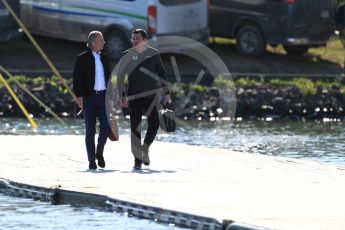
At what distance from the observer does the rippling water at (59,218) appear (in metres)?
13.4

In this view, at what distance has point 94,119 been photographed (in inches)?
643

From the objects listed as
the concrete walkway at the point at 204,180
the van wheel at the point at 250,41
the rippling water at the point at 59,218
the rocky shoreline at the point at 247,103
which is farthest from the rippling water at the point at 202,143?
the van wheel at the point at 250,41

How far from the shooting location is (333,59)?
33156mm

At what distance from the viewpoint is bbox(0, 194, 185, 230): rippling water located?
44.1 ft

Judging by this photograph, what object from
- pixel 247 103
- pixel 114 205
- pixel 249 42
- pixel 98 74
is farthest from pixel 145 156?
pixel 249 42

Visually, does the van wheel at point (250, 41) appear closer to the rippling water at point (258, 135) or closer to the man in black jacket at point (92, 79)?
the rippling water at point (258, 135)

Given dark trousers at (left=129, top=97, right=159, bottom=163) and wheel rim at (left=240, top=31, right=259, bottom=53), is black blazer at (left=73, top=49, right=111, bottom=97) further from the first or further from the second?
wheel rim at (left=240, top=31, right=259, bottom=53)

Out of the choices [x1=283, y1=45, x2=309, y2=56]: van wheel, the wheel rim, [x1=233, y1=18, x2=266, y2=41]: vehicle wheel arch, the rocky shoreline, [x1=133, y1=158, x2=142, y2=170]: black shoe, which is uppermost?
[x1=233, y1=18, x2=266, y2=41]: vehicle wheel arch

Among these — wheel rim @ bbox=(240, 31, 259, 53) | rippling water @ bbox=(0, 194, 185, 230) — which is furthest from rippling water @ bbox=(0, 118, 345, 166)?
rippling water @ bbox=(0, 194, 185, 230)

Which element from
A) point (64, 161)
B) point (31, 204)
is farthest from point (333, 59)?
point (31, 204)

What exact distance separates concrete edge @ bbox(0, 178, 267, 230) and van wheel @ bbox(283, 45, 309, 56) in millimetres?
17713

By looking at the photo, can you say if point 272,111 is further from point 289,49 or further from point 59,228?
point 59,228

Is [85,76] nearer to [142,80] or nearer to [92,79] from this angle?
[92,79]

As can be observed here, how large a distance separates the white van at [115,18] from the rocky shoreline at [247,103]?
1.62 metres
